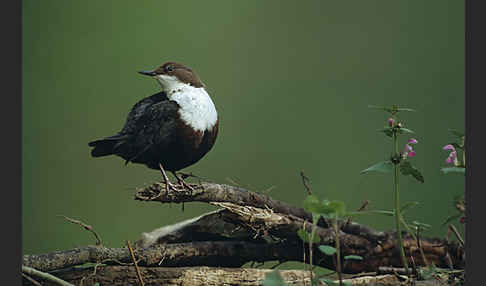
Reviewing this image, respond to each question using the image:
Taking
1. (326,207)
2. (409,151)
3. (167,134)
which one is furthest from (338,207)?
(167,134)

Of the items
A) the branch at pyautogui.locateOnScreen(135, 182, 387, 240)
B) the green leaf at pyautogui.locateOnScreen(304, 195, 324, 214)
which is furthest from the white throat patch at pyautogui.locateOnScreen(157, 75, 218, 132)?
the green leaf at pyautogui.locateOnScreen(304, 195, 324, 214)

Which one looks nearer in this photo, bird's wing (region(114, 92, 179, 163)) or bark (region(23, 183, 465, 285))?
bark (region(23, 183, 465, 285))

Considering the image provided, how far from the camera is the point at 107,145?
1637 millimetres

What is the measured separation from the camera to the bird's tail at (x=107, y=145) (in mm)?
1604

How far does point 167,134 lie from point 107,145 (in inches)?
7.8

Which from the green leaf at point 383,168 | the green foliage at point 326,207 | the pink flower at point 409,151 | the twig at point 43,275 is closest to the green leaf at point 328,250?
the green foliage at point 326,207

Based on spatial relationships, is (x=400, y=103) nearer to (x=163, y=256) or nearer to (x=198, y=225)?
(x=198, y=225)

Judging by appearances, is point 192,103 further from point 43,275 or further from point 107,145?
point 43,275

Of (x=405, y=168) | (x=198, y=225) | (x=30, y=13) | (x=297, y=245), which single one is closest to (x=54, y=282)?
(x=198, y=225)

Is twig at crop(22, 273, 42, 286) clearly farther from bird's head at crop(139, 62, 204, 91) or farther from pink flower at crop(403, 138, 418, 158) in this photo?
pink flower at crop(403, 138, 418, 158)

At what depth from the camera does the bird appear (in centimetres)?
161

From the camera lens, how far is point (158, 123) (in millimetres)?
1616

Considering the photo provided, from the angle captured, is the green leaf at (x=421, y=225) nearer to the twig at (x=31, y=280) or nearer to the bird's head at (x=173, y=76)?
the bird's head at (x=173, y=76)

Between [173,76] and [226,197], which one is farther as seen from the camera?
[173,76]
